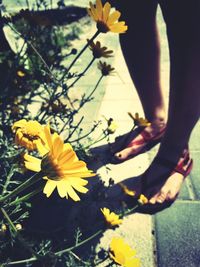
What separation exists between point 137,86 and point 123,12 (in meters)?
0.43

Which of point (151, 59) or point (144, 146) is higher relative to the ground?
point (151, 59)

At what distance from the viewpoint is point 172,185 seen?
171 cm

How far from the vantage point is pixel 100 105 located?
2.44m

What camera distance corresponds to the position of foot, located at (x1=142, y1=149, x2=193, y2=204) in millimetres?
1674

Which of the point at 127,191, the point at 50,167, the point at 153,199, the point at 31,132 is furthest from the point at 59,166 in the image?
the point at 153,199

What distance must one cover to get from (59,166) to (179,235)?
96 cm

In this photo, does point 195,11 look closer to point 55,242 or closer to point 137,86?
point 137,86

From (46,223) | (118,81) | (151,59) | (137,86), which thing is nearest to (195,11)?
(151,59)

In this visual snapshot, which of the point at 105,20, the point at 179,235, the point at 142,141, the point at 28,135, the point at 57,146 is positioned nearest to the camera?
the point at 57,146

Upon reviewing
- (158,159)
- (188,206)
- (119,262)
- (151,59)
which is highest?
(151,59)

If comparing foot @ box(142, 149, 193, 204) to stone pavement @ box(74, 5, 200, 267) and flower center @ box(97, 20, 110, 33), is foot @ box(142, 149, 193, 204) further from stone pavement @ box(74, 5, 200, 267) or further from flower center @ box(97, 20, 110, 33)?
flower center @ box(97, 20, 110, 33)

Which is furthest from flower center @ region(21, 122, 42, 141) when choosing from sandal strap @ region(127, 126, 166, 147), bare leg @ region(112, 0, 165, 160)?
sandal strap @ region(127, 126, 166, 147)

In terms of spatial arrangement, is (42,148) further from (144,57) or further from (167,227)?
(144,57)

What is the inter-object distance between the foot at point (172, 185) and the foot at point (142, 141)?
240 millimetres
